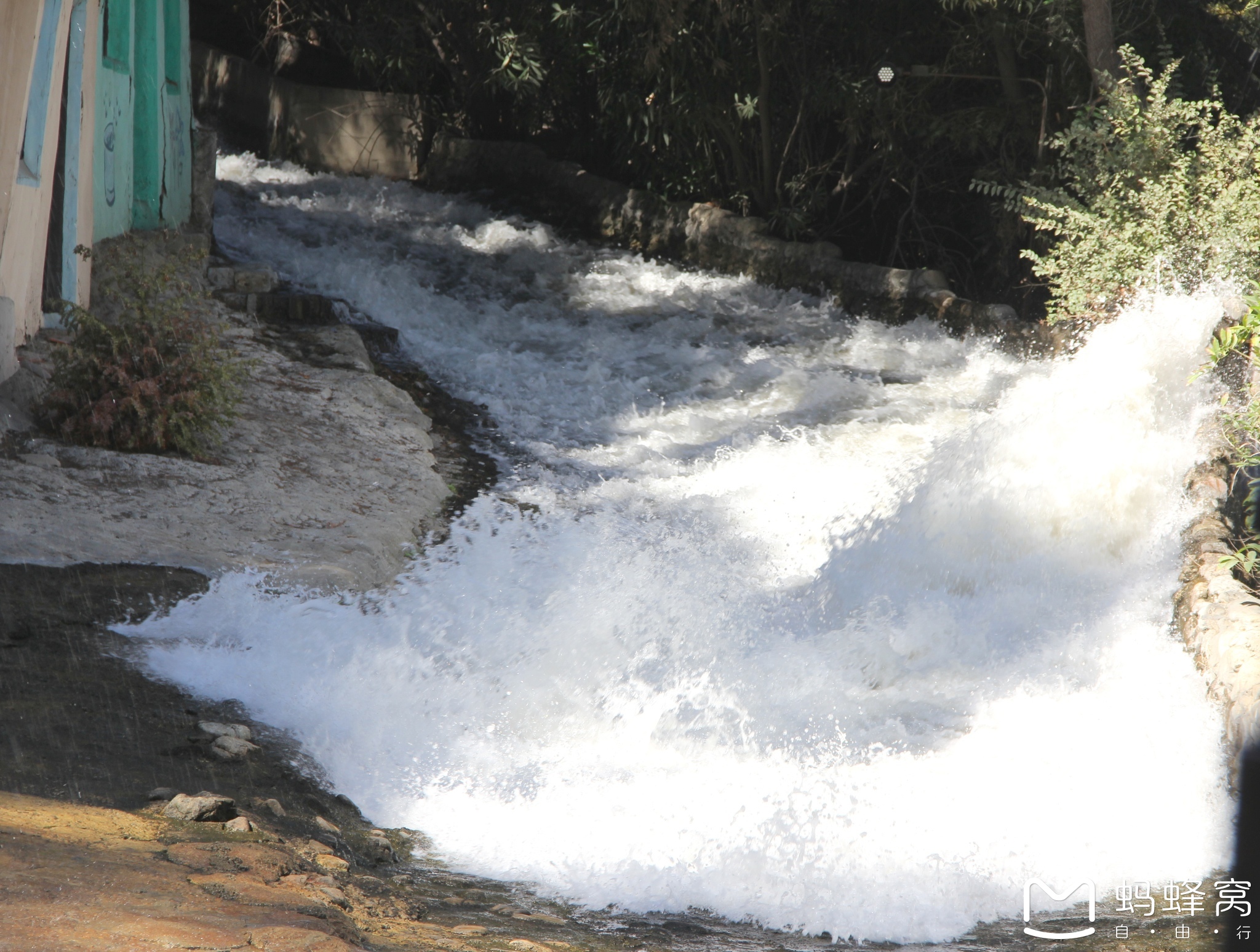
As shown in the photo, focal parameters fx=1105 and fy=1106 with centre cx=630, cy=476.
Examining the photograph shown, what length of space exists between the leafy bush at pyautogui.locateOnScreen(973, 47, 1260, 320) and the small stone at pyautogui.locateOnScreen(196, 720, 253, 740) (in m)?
6.33

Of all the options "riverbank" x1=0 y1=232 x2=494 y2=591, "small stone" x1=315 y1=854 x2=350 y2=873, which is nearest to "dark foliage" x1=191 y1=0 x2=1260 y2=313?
"riverbank" x1=0 y1=232 x2=494 y2=591

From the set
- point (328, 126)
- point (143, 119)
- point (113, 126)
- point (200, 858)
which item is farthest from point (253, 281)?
point (328, 126)

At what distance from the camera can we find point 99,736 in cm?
330

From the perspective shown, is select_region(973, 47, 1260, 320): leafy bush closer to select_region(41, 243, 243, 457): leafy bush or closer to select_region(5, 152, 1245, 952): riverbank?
select_region(5, 152, 1245, 952): riverbank

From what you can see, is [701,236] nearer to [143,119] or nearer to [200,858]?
[143,119]

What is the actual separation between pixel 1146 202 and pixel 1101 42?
148 cm

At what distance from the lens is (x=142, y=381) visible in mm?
5688

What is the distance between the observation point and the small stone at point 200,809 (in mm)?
2783

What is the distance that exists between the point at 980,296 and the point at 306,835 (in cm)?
897

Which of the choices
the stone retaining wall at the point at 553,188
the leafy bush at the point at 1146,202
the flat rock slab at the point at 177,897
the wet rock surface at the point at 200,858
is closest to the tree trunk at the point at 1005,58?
the leafy bush at the point at 1146,202

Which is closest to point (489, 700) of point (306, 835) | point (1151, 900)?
point (306, 835)

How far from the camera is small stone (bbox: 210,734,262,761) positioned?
135 inches

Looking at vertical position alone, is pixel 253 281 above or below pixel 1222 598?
above

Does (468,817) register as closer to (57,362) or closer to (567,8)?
(57,362)
